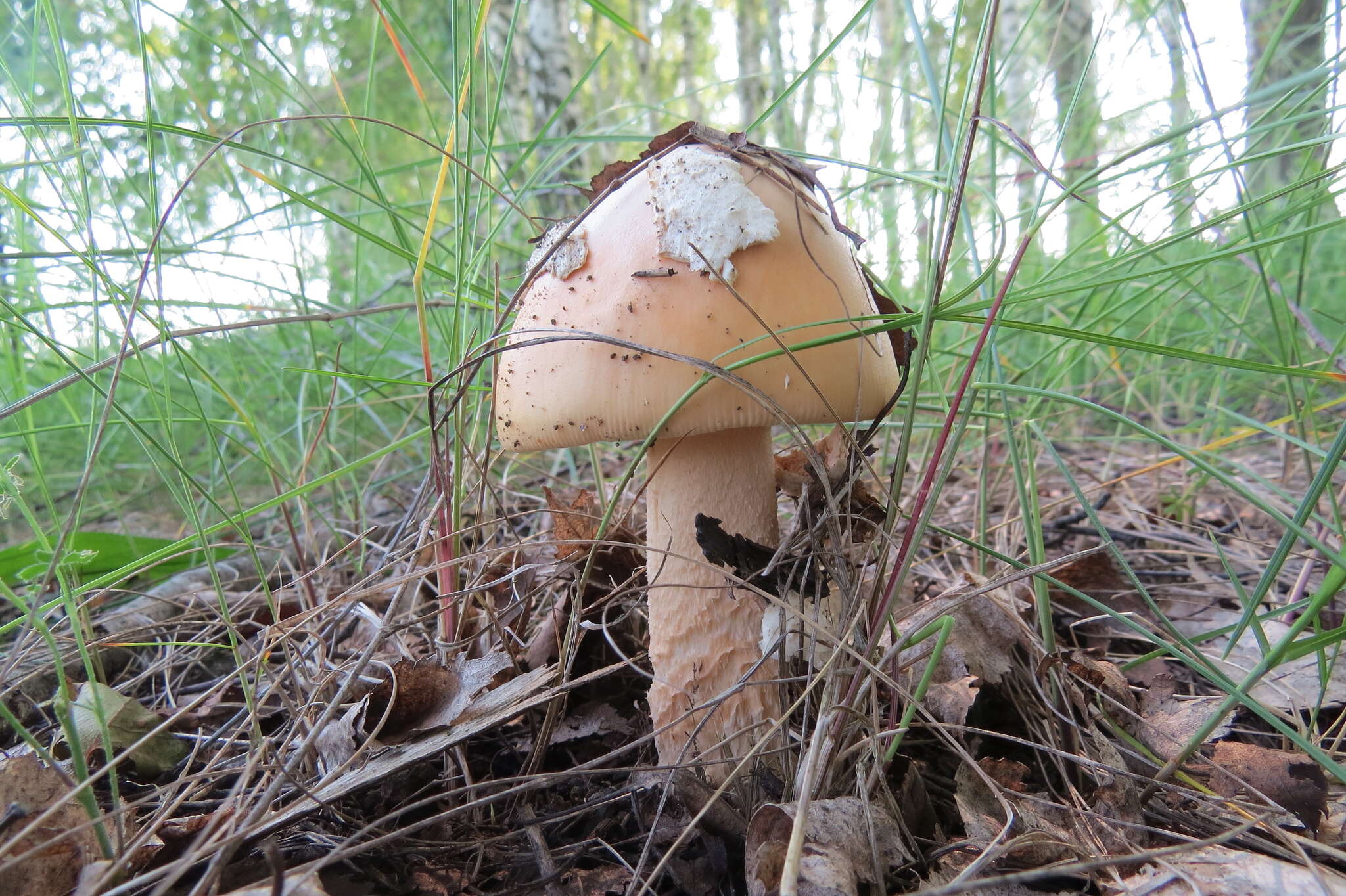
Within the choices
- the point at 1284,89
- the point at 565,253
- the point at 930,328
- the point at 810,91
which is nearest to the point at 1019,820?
the point at 930,328

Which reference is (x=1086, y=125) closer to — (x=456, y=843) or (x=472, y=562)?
(x=472, y=562)

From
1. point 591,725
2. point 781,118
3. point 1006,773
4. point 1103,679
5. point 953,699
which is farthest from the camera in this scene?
point 781,118

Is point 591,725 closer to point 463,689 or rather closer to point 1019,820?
point 463,689

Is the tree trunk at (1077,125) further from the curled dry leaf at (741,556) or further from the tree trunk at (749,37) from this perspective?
the tree trunk at (749,37)

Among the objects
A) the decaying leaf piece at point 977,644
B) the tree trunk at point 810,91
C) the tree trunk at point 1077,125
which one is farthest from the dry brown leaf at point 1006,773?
the tree trunk at point 810,91

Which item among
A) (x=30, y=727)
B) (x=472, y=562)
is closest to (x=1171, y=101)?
(x=472, y=562)

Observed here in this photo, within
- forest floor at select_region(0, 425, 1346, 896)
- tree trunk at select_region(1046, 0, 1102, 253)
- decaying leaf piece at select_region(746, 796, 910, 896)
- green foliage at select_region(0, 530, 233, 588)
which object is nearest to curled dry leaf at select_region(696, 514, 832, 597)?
forest floor at select_region(0, 425, 1346, 896)

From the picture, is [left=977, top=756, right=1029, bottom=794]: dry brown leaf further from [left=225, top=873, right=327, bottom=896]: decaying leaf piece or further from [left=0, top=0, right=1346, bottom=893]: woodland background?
[left=225, top=873, right=327, bottom=896]: decaying leaf piece

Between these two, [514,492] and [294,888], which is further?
[514,492]
